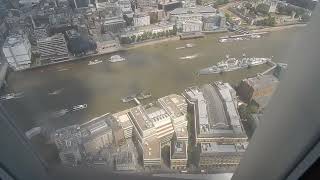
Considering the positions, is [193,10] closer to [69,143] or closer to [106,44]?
[106,44]

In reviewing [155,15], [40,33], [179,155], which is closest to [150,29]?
[155,15]

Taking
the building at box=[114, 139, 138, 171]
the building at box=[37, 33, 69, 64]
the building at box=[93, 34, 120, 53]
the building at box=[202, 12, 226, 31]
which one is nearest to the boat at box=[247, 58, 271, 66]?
the building at box=[202, 12, 226, 31]

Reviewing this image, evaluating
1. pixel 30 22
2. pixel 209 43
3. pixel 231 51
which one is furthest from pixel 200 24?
pixel 30 22

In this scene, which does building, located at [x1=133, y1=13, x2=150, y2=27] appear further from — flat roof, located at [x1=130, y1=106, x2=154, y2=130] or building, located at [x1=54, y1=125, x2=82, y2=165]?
building, located at [x1=54, y1=125, x2=82, y2=165]

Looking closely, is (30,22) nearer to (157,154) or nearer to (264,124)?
(157,154)

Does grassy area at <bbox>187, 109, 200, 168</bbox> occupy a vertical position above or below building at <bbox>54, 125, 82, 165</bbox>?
below

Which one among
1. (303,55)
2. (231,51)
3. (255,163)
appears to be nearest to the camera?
(303,55)
